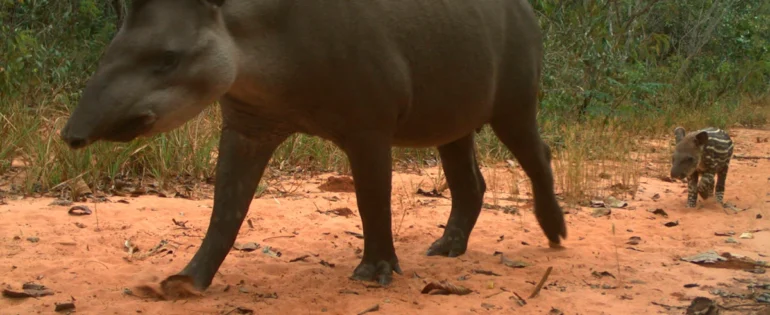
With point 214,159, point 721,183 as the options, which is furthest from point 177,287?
point 721,183

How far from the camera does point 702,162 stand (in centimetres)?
681

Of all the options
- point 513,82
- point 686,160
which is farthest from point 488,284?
point 686,160

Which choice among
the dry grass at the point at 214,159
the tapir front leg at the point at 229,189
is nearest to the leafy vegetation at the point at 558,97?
the dry grass at the point at 214,159

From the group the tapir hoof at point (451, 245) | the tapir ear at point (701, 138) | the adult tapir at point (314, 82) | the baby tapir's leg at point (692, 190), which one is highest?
the adult tapir at point (314, 82)

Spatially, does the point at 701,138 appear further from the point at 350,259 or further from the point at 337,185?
the point at 350,259

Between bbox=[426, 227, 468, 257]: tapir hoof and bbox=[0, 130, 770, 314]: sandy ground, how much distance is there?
0.07 m

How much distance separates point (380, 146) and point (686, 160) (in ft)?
12.9

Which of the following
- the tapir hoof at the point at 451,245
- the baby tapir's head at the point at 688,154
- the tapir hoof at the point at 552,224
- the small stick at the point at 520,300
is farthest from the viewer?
the baby tapir's head at the point at 688,154

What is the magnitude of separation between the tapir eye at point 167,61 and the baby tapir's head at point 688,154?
4.86 m

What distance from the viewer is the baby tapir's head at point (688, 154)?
6.75 m

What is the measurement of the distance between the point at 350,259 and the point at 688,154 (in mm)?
3503

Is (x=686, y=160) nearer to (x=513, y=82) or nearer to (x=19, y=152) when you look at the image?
(x=513, y=82)

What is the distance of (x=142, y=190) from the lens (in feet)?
19.9

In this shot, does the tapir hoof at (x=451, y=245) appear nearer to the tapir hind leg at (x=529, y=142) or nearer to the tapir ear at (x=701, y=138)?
the tapir hind leg at (x=529, y=142)
